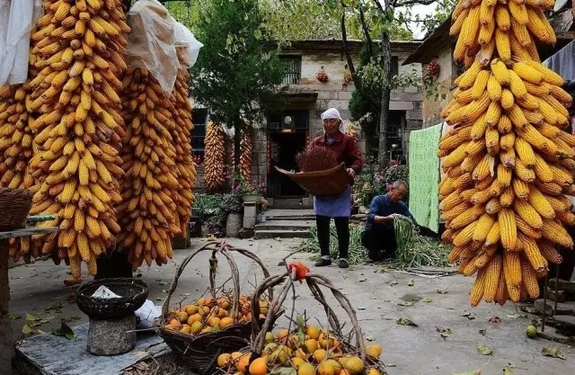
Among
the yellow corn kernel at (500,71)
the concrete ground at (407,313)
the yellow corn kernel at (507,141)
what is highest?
the yellow corn kernel at (500,71)

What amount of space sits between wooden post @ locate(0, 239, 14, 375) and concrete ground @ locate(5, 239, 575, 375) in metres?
0.85

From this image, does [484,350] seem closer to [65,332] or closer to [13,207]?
[65,332]

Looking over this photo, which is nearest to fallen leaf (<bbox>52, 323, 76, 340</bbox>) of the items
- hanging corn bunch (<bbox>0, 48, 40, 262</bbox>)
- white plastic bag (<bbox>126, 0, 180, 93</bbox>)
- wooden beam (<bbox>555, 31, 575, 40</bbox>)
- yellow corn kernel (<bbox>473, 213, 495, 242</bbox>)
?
hanging corn bunch (<bbox>0, 48, 40, 262</bbox>)

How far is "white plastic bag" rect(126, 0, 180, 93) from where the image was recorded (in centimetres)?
365

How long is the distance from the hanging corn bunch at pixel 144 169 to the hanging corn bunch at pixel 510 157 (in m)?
2.25

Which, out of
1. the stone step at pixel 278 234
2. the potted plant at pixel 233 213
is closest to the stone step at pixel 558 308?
the stone step at pixel 278 234

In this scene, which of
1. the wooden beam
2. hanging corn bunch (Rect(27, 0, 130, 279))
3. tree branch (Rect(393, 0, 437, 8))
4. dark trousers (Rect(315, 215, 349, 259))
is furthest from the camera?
tree branch (Rect(393, 0, 437, 8))

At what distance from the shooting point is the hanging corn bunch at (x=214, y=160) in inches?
570

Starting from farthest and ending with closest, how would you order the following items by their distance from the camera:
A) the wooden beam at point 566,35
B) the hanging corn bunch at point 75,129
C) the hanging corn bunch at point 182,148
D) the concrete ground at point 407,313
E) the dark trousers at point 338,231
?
1. the dark trousers at point 338,231
2. the wooden beam at point 566,35
3. the hanging corn bunch at point 182,148
4. the concrete ground at point 407,313
5. the hanging corn bunch at point 75,129

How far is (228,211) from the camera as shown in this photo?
10.6 meters

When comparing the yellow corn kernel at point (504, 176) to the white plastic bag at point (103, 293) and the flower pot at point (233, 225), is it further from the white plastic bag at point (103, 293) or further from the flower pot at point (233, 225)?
the flower pot at point (233, 225)

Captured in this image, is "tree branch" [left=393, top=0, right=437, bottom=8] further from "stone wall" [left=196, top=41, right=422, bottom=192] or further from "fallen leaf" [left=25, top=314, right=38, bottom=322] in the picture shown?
"fallen leaf" [left=25, top=314, right=38, bottom=322]

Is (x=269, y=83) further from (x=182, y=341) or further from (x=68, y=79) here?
(x=182, y=341)

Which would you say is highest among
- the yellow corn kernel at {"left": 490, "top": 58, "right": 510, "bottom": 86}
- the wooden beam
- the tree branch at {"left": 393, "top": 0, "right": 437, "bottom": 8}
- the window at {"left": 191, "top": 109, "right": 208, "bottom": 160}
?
the tree branch at {"left": 393, "top": 0, "right": 437, "bottom": 8}
